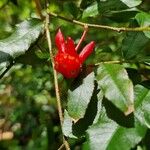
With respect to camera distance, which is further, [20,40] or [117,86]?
[20,40]

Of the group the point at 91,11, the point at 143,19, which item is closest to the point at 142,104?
the point at 143,19

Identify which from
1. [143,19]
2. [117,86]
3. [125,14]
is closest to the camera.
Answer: [117,86]

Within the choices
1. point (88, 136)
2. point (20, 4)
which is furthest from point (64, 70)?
point (20, 4)

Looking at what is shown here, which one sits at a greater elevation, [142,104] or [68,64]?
[68,64]

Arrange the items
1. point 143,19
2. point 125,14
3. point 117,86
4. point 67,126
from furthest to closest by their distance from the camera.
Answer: point 125,14 < point 143,19 < point 67,126 < point 117,86

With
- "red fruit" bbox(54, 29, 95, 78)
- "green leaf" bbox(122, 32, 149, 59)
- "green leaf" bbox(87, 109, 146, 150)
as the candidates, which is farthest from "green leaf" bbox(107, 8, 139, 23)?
"green leaf" bbox(87, 109, 146, 150)

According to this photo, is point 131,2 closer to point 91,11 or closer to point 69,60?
point 91,11

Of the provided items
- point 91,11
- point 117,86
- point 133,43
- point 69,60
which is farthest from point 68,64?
point 91,11
